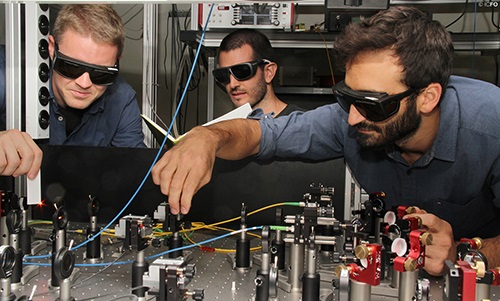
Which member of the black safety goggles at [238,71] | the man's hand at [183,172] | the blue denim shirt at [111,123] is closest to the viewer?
the man's hand at [183,172]

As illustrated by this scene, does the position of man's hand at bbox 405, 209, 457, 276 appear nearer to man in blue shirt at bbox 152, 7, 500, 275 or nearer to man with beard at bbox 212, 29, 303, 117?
man in blue shirt at bbox 152, 7, 500, 275

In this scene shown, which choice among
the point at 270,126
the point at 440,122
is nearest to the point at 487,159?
the point at 440,122

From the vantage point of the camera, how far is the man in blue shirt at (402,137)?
1.27 meters

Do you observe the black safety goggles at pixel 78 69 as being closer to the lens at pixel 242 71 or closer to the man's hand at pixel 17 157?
the man's hand at pixel 17 157

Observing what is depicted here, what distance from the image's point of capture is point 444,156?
1.49m

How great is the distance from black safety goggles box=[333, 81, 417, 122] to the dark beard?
0.07 meters

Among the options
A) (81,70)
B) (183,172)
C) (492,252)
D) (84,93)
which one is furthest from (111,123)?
(492,252)

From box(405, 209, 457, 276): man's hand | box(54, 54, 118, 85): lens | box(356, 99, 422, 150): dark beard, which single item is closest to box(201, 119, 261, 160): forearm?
box(356, 99, 422, 150): dark beard

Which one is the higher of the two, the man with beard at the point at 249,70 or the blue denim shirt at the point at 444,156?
the man with beard at the point at 249,70

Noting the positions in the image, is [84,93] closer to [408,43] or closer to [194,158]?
[194,158]

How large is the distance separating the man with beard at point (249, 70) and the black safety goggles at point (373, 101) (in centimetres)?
118

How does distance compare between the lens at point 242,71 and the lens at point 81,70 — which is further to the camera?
the lens at point 242,71

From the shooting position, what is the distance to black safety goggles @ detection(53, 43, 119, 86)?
1.63 metres

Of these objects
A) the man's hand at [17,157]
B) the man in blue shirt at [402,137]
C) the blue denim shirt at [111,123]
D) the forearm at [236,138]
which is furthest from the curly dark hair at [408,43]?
the blue denim shirt at [111,123]
